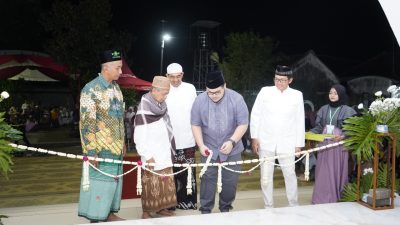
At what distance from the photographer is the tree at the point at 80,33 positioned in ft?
49.4

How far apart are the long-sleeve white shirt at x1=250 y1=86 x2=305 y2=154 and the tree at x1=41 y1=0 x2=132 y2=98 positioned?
12185 millimetres

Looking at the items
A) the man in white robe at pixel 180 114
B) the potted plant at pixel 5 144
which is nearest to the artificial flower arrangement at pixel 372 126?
the man in white robe at pixel 180 114

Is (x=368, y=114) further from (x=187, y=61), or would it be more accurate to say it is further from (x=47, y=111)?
(x=187, y=61)

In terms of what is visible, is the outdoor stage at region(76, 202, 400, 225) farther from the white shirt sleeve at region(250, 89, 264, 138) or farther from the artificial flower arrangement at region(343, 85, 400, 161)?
the white shirt sleeve at region(250, 89, 264, 138)

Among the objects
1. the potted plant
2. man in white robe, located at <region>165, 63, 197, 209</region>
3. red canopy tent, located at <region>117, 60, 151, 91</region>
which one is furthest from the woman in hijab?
red canopy tent, located at <region>117, 60, 151, 91</region>

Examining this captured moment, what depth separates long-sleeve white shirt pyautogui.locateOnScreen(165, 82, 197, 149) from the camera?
4.39 metres

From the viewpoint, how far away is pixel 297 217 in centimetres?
353

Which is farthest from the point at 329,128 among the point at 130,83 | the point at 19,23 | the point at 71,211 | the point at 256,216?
the point at 19,23

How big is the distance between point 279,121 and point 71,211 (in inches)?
107

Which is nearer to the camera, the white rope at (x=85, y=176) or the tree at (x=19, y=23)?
the white rope at (x=85, y=176)

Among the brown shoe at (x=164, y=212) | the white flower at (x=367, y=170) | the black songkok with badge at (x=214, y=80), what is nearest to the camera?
the black songkok with badge at (x=214, y=80)

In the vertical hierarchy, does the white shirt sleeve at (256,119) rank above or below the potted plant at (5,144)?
above

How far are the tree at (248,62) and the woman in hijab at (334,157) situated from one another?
612 inches

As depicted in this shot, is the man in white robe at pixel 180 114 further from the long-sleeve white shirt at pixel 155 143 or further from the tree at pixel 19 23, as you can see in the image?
the tree at pixel 19 23
